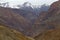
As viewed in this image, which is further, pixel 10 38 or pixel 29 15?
pixel 29 15

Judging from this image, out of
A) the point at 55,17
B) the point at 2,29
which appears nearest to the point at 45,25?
the point at 55,17

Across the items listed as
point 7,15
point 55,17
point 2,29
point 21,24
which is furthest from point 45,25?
point 2,29

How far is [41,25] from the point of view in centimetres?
7575

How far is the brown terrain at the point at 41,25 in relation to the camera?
41.2m

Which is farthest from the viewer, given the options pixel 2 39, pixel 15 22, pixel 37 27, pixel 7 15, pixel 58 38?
pixel 7 15

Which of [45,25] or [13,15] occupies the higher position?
[13,15]

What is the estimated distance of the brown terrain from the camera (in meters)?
41.2

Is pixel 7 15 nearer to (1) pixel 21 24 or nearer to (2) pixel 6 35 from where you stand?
(1) pixel 21 24

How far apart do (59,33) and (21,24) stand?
1975 inches

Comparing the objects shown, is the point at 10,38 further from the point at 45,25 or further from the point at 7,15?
the point at 7,15

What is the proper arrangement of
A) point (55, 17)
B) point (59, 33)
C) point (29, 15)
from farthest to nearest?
point (29, 15), point (55, 17), point (59, 33)

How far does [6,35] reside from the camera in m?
21.9

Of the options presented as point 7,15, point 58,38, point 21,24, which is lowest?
point 58,38

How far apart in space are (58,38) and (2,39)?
18.8 meters
